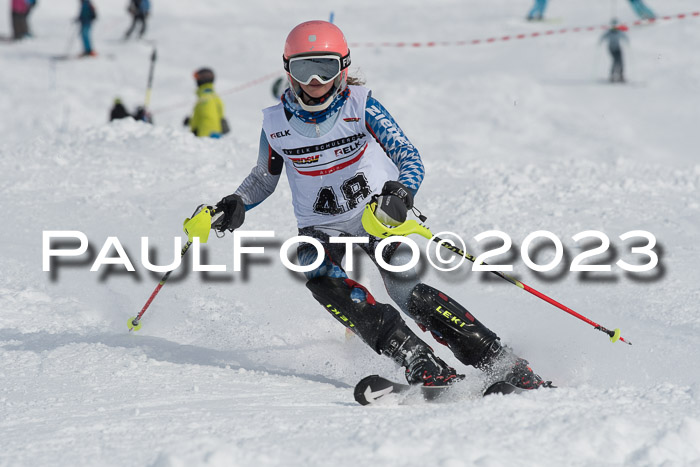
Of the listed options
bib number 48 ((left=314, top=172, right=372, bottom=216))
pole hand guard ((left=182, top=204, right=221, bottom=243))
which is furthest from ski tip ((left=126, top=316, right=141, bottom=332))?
bib number 48 ((left=314, top=172, right=372, bottom=216))

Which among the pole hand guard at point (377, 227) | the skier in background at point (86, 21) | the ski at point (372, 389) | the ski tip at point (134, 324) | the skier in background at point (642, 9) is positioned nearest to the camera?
the ski at point (372, 389)

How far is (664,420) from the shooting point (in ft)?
9.17

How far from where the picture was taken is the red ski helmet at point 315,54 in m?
3.95

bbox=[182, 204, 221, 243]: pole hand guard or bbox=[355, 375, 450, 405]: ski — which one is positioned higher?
bbox=[182, 204, 221, 243]: pole hand guard

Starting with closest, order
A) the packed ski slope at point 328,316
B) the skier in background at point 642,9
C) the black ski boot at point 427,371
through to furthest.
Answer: the packed ski slope at point 328,316
the black ski boot at point 427,371
the skier in background at point 642,9

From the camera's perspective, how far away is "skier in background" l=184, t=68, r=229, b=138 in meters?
10.8

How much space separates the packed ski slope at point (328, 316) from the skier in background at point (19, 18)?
6927 millimetres

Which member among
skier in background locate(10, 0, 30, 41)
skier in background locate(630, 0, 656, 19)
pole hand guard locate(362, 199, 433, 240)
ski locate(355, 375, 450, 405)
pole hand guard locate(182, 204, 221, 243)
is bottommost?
ski locate(355, 375, 450, 405)

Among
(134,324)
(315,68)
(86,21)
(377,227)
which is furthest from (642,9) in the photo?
(377,227)

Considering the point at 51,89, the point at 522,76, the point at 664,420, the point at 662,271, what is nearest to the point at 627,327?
the point at 662,271

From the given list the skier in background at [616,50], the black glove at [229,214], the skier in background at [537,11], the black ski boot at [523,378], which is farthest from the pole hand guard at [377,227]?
the skier in background at [537,11]

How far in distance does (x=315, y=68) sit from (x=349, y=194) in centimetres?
71

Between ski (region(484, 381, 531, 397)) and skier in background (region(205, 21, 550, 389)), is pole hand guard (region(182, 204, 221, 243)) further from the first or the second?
ski (region(484, 381, 531, 397))

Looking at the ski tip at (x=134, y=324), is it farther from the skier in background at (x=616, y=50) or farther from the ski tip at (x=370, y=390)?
the skier in background at (x=616, y=50)
